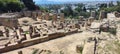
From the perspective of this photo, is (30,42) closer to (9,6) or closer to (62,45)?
(62,45)

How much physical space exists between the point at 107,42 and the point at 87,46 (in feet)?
6.45

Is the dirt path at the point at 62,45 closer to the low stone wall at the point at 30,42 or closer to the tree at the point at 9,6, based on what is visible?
the low stone wall at the point at 30,42

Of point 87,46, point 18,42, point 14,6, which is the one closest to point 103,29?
point 87,46

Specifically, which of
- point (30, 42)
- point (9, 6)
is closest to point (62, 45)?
point (30, 42)

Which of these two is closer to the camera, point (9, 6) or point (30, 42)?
point (30, 42)

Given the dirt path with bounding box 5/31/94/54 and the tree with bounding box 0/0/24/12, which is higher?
the dirt path with bounding box 5/31/94/54

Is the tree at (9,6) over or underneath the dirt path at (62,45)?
underneath

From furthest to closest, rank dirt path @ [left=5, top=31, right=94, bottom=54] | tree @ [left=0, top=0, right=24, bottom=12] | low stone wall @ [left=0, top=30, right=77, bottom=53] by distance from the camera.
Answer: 1. tree @ [left=0, top=0, right=24, bottom=12]
2. low stone wall @ [left=0, top=30, right=77, bottom=53]
3. dirt path @ [left=5, top=31, right=94, bottom=54]

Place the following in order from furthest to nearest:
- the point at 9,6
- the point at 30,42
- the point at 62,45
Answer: the point at 9,6
the point at 30,42
the point at 62,45

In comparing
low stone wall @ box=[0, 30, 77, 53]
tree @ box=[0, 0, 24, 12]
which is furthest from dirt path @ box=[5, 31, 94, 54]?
tree @ box=[0, 0, 24, 12]

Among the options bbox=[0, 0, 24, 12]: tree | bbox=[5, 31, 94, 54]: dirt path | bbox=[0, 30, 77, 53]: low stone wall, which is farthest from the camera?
bbox=[0, 0, 24, 12]: tree

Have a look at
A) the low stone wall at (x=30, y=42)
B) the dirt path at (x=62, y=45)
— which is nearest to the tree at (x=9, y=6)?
the low stone wall at (x=30, y=42)

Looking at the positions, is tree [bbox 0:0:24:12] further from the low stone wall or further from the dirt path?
the dirt path

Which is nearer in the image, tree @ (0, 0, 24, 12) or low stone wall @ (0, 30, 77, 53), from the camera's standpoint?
low stone wall @ (0, 30, 77, 53)
